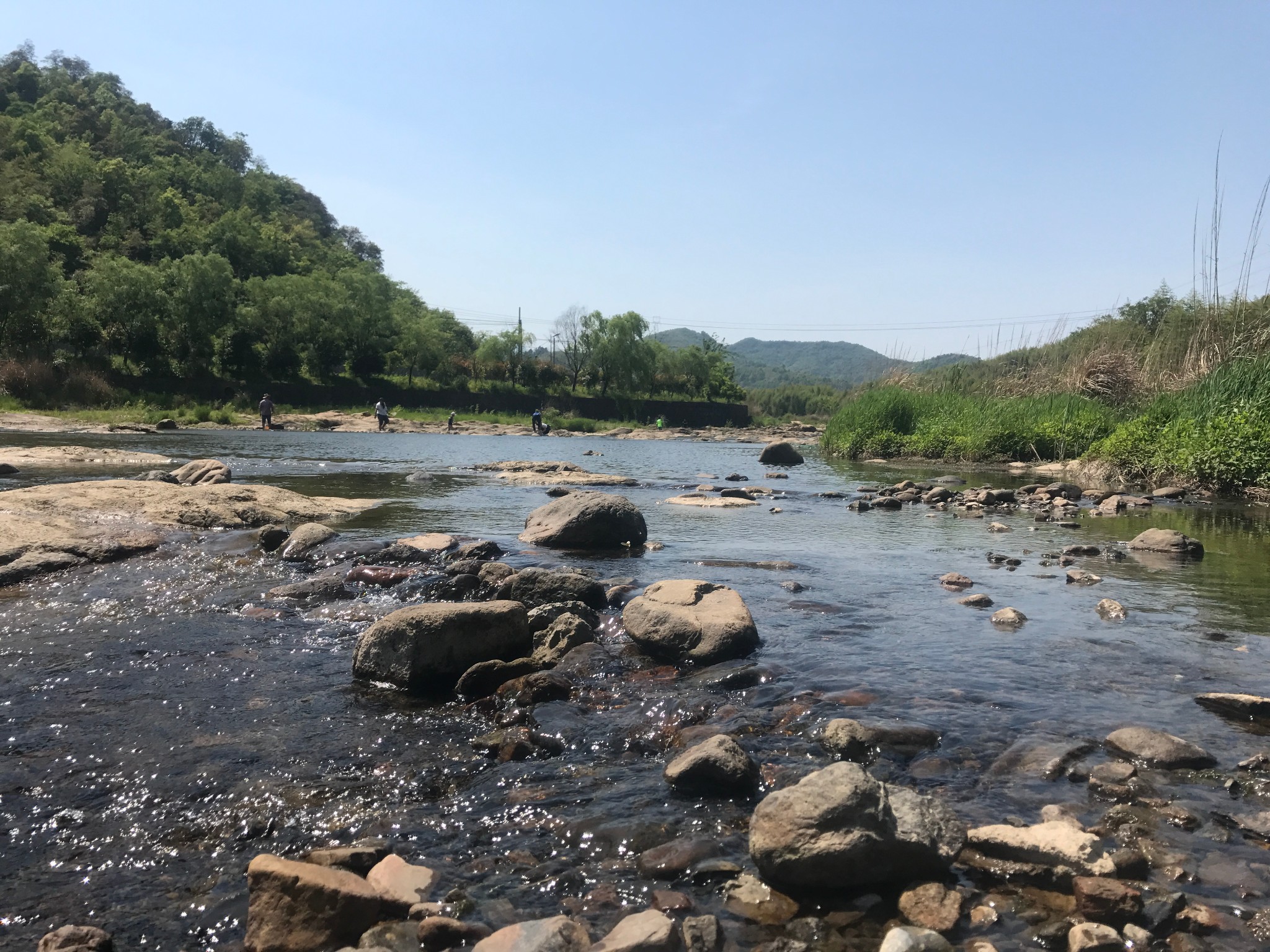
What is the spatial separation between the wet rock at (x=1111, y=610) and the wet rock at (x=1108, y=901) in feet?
17.2

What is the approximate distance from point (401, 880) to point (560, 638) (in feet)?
11.2

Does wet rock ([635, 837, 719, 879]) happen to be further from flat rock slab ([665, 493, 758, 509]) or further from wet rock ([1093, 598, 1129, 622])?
flat rock slab ([665, 493, 758, 509])

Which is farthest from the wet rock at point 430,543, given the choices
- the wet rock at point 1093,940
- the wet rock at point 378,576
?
the wet rock at point 1093,940

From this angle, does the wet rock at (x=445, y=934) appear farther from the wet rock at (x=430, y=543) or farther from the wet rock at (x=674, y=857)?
the wet rock at (x=430, y=543)

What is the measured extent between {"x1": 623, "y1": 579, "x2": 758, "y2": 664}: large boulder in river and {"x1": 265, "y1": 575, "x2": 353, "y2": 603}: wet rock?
331cm

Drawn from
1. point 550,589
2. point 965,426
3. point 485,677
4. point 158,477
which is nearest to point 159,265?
point 158,477

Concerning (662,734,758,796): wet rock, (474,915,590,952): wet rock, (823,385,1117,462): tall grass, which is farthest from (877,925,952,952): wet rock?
(823,385,1117,462): tall grass

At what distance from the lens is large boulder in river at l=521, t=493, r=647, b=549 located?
1176 centimetres

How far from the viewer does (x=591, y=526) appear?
11758mm

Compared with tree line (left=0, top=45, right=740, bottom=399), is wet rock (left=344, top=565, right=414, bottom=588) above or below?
below

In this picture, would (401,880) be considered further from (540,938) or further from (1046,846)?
(1046,846)

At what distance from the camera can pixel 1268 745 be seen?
4.68 metres

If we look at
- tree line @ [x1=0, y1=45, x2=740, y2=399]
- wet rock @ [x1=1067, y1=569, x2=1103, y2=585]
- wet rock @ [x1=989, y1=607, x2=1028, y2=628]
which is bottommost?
wet rock @ [x1=989, y1=607, x2=1028, y2=628]

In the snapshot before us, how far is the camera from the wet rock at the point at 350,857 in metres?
3.40
